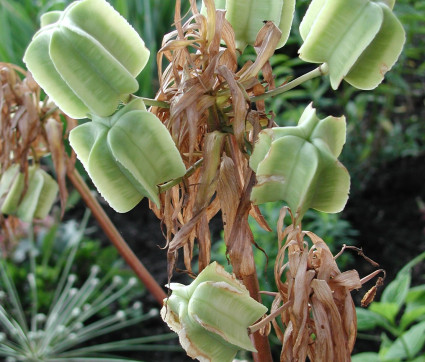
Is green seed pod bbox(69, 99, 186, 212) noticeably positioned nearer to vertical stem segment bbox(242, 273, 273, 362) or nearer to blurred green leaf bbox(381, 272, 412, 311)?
vertical stem segment bbox(242, 273, 273, 362)

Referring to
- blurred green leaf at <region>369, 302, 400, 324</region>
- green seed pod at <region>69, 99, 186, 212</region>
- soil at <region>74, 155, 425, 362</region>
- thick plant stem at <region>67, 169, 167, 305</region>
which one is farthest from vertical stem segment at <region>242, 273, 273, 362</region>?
soil at <region>74, 155, 425, 362</region>

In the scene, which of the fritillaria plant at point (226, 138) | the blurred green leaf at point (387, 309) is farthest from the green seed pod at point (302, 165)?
the blurred green leaf at point (387, 309)

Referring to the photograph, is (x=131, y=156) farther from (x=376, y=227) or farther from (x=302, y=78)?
(x=376, y=227)

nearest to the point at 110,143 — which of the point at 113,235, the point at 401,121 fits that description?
the point at 113,235

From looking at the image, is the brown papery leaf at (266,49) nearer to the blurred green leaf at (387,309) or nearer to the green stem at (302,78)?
the green stem at (302,78)

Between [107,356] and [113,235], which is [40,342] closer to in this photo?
[107,356]

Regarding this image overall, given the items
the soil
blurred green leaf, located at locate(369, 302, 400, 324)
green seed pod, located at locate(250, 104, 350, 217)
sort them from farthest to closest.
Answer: the soil → blurred green leaf, located at locate(369, 302, 400, 324) → green seed pod, located at locate(250, 104, 350, 217)
